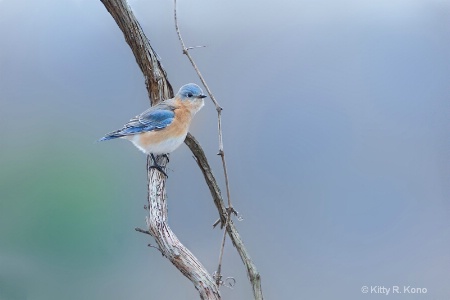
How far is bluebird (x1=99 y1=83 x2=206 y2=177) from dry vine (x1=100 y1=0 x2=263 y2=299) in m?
0.04

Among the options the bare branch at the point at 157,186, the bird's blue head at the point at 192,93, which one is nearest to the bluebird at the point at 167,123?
the bird's blue head at the point at 192,93

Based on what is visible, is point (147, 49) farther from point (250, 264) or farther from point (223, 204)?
point (250, 264)

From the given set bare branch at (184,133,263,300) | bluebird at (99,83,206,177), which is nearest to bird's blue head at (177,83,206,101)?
bluebird at (99,83,206,177)

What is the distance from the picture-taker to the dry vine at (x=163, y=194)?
1006 mm

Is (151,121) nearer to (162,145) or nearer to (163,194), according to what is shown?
(162,145)

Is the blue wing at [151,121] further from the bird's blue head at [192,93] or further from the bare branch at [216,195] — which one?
the bare branch at [216,195]

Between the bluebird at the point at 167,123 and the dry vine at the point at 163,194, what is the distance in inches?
1.6

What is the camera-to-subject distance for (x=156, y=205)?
1077 millimetres

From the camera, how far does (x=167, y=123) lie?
99 centimetres

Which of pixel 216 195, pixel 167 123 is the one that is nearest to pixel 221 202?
pixel 216 195

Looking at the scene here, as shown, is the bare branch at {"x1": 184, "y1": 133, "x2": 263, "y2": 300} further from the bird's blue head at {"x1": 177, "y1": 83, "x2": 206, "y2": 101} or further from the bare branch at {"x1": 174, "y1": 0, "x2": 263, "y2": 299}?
the bird's blue head at {"x1": 177, "y1": 83, "x2": 206, "y2": 101}

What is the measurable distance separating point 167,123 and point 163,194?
0.57 feet

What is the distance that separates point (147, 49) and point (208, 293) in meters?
0.48

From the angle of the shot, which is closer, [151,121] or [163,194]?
[151,121]
